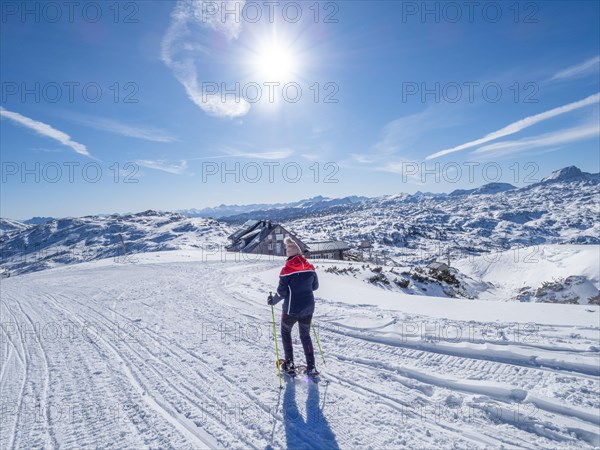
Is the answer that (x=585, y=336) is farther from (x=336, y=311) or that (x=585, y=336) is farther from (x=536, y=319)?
(x=336, y=311)

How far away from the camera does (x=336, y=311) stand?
9.49 meters

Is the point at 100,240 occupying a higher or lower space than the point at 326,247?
higher

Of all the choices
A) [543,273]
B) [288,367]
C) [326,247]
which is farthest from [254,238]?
[288,367]

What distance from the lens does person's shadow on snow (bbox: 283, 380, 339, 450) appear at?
3.88 meters

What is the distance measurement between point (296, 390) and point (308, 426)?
939 mm

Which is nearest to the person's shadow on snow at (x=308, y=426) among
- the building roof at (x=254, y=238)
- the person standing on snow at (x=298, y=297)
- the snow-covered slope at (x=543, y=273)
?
the person standing on snow at (x=298, y=297)

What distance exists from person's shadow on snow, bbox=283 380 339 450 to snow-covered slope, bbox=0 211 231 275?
129 metres

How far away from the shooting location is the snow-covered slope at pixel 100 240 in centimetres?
13838

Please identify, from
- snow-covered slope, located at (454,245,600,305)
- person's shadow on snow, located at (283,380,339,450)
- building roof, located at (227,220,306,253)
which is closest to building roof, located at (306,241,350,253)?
building roof, located at (227,220,306,253)

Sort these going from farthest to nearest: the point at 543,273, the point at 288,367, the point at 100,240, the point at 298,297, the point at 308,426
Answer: the point at 100,240 → the point at 543,273 → the point at 288,367 → the point at 298,297 → the point at 308,426

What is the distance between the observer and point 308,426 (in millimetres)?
4191

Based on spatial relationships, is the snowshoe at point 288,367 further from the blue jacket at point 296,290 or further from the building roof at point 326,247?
the building roof at point 326,247

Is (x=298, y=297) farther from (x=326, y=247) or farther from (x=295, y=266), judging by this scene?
(x=326, y=247)

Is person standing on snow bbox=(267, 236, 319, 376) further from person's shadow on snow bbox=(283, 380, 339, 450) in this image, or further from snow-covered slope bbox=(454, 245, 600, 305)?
snow-covered slope bbox=(454, 245, 600, 305)
